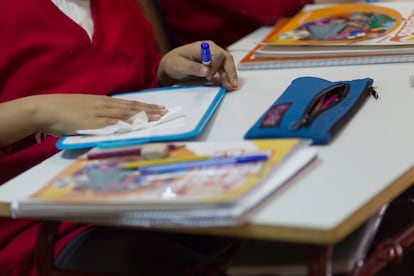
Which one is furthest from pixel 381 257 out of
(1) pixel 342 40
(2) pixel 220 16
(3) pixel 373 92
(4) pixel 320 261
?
(2) pixel 220 16

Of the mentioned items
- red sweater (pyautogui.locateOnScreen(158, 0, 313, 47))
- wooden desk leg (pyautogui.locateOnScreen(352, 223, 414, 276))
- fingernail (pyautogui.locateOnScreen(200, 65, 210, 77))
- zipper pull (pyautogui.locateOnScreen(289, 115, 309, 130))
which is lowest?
red sweater (pyautogui.locateOnScreen(158, 0, 313, 47))

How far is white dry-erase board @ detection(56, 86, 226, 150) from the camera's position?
0.84 metres

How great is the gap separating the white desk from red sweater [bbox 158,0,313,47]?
21.8 inches

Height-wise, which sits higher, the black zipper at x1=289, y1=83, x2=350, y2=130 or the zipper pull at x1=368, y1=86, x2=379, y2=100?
the black zipper at x1=289, y1=83, x2=350, y2=130

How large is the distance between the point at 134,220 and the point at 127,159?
14 cm

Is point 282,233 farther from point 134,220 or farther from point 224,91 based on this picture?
point 224,91

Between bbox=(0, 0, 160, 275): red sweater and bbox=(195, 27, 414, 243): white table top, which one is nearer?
bbox=(195, 27, 414, 243): white table top

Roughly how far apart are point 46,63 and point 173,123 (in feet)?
0.93

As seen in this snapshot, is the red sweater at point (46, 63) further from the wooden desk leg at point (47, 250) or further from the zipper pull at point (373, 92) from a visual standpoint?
the zipper pull at point (373, 92)

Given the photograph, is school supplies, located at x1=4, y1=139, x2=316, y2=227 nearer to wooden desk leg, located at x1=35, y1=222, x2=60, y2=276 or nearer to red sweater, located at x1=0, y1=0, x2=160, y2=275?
wooden desk leg, located at x1=35, y1=222, x2=60, y2=276

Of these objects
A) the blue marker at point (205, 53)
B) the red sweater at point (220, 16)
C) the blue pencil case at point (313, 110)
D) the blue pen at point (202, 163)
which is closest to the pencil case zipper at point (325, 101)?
the blue pencil case at point (313, 110)

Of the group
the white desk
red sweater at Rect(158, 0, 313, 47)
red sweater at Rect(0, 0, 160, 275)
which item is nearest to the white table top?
the white desk

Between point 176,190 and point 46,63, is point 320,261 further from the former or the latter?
point 46,63

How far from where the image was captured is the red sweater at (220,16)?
5.26 feet
